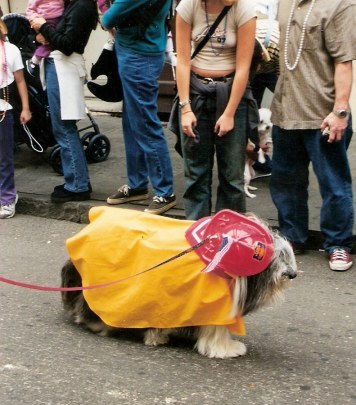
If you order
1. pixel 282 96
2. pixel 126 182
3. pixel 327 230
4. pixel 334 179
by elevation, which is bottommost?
pixel 126 182

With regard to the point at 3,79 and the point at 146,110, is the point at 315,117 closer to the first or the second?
the point at 146,110

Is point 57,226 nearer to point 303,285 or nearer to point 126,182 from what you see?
point 126,182

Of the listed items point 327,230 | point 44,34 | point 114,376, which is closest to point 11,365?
Result: point 114,376

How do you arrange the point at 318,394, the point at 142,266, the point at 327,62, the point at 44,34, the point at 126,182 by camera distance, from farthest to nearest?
the point at 126,182
the point at 44,34
the point at 327,62
the point at 142,266
the point at 318,394

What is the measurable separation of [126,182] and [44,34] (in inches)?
59.3

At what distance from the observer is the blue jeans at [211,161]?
488cm

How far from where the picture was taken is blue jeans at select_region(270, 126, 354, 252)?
4984mm

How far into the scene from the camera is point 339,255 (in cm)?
511

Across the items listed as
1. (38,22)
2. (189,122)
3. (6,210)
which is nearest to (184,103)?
(189,122)

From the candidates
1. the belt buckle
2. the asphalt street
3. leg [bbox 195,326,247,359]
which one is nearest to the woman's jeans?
the asphalt street

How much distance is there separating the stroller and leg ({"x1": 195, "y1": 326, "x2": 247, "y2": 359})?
353cm

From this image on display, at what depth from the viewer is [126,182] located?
6.90m

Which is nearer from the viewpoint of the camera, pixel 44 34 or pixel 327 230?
pixel 327 230

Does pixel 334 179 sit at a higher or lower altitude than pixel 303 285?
higher
